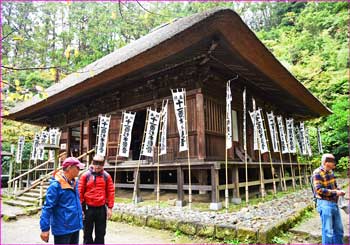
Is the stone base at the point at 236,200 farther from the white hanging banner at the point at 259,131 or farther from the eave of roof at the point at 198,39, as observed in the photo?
the eave of roof at the point at 198,39

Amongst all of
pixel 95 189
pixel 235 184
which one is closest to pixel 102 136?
pixel 235 184

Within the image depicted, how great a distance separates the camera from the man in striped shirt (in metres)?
3.42

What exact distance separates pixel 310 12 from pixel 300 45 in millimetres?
4367

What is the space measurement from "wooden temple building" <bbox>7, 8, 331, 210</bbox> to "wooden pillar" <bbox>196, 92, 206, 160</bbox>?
0.09 feet

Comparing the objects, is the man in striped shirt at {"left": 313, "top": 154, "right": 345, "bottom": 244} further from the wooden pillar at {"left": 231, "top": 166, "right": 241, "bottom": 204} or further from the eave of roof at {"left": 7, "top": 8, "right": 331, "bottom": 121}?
the eave of roof at {"left": 7, "top": 8, "right": 331, "bottom": 121}

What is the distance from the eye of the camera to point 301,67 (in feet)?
57.4

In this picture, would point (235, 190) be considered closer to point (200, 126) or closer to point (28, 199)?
point (200, 126)

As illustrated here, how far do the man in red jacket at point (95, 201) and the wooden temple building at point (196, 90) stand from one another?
170 cm

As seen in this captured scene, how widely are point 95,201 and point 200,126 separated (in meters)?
4.14

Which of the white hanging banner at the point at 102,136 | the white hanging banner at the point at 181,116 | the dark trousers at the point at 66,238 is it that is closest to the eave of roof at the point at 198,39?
the white hanging banner at the point at 181,116

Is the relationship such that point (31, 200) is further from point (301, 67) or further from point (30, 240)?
point (301, 67)

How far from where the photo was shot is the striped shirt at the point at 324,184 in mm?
3473

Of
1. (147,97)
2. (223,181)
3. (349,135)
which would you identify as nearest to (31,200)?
(147,97)

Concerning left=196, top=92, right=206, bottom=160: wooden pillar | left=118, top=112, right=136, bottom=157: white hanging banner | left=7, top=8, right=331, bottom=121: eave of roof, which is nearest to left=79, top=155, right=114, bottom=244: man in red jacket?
left=7, top=8, right=331, bottom=121: eave of roof
